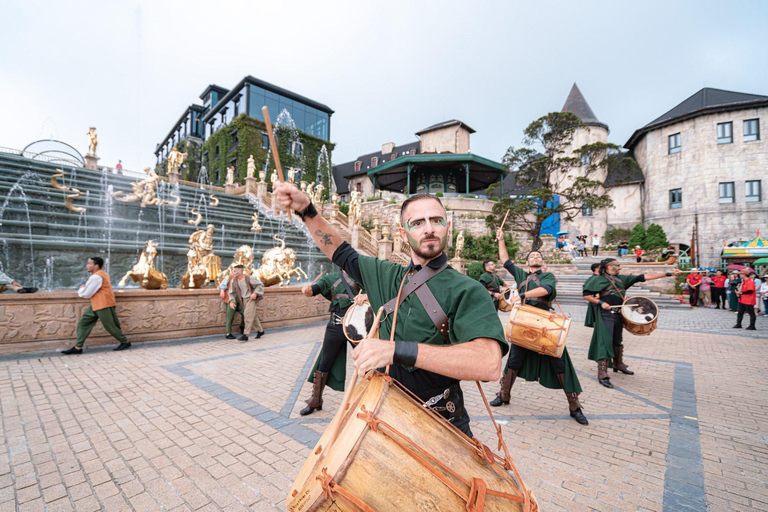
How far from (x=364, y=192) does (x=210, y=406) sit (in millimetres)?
46071

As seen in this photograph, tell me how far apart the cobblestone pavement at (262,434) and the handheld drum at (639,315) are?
91 centimetres

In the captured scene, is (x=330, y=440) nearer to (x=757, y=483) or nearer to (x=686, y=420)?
(x=757, y=483)

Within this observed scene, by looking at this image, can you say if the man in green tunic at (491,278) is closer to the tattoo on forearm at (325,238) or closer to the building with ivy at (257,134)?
the tattoo on forearm at (325,238)

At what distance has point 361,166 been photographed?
167 feet

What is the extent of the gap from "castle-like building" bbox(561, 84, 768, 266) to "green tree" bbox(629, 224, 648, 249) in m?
1.53

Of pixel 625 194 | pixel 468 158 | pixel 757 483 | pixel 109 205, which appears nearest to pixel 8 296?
pixel 109 205

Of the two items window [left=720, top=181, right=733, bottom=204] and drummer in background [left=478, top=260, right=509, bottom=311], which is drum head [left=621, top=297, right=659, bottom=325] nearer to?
drummer in background [left=478, top=260, right=509, bottom=311]

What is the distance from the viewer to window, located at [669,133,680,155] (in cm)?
3048

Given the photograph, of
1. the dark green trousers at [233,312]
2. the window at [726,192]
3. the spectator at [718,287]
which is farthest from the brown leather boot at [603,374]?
the window at [726,192]

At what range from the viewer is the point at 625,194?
34.5 meters

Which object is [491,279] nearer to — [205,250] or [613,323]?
[613,323]

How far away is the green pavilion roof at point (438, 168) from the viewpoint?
104ft

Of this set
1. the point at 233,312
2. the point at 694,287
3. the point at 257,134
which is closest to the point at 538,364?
the point at 233,312

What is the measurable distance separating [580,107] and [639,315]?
42.1m
